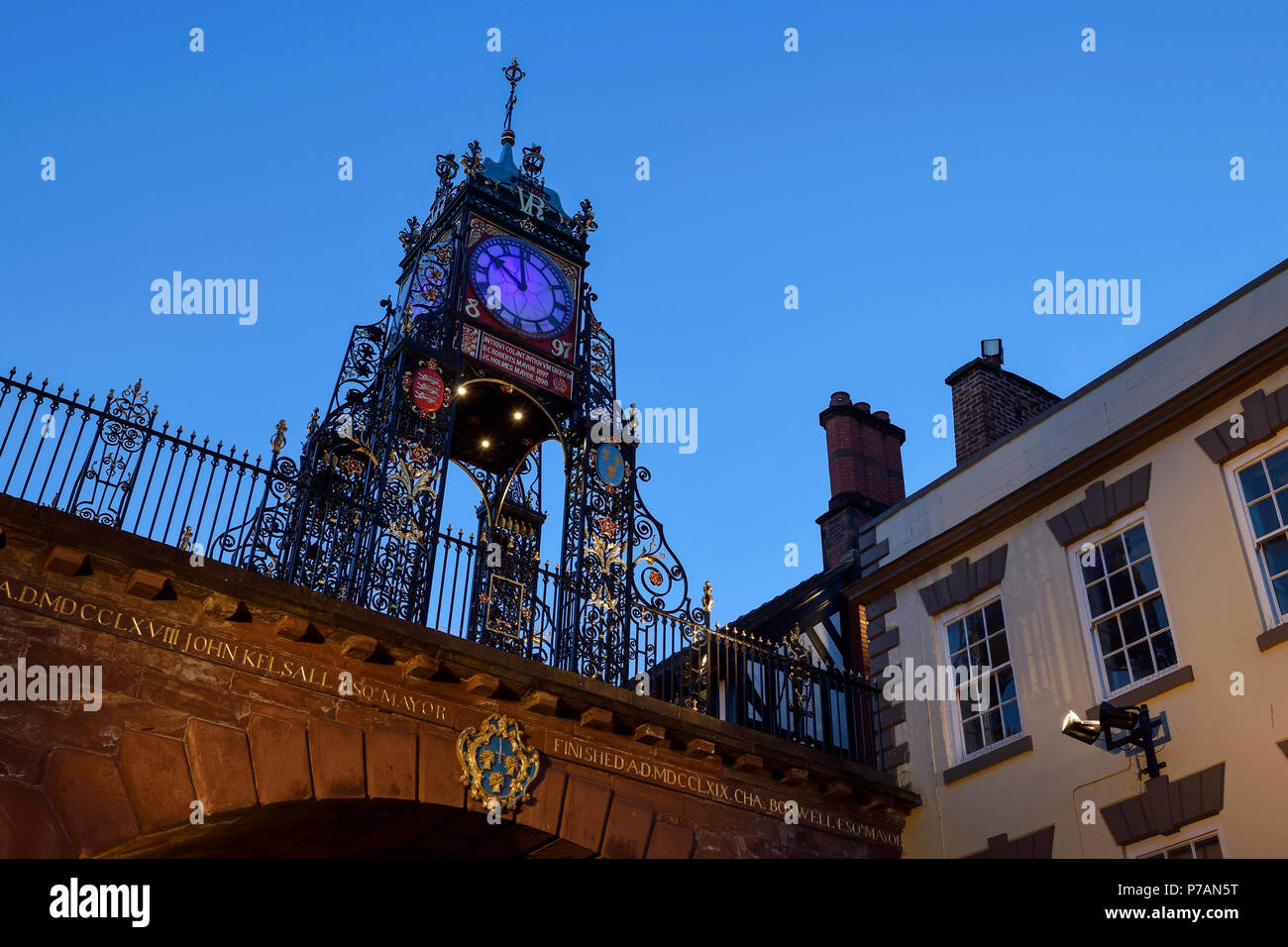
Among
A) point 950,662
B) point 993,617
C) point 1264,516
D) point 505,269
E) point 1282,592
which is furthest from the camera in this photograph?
point 505,269

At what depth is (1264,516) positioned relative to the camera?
447 inches

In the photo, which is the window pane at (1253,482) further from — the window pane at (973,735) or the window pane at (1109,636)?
the window pane at (973,735)

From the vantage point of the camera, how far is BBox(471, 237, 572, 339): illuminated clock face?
48.8ft

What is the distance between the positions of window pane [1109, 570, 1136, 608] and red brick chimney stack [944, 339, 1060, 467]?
Result: 13.5 feet

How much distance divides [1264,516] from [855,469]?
10.2 m

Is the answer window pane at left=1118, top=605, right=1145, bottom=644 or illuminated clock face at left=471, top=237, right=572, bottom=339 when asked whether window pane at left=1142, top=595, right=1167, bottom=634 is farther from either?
illuminated clock face at left=471, top=237, right=572, bottom=339

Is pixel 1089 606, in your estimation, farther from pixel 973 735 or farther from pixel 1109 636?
pixel 973 735

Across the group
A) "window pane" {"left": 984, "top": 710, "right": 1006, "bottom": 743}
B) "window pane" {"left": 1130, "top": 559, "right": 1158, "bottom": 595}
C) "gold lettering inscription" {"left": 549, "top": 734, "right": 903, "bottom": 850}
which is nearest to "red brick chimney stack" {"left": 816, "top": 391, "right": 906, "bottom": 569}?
"window pane" {"left": 984, "top": 710, "right": 1006, "bottom": 743}

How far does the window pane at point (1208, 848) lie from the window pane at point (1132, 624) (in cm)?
195

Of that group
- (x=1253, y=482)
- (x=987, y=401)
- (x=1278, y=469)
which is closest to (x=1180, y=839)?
(x=1253, y=482)

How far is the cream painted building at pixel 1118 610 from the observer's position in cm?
1102

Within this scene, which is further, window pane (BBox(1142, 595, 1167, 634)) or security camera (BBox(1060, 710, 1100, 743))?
window pane (BBox(1142, 595, 1167, 634))

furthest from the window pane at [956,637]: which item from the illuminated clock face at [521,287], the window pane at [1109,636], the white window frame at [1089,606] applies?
the illuminated clock face at [521,287]

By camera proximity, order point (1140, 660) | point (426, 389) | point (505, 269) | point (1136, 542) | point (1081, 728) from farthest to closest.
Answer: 1. point (505, 269)
2. point (426, 389)
3. point (1136, 542)
4. point (1140, 660)
5. point (1081, 728)
